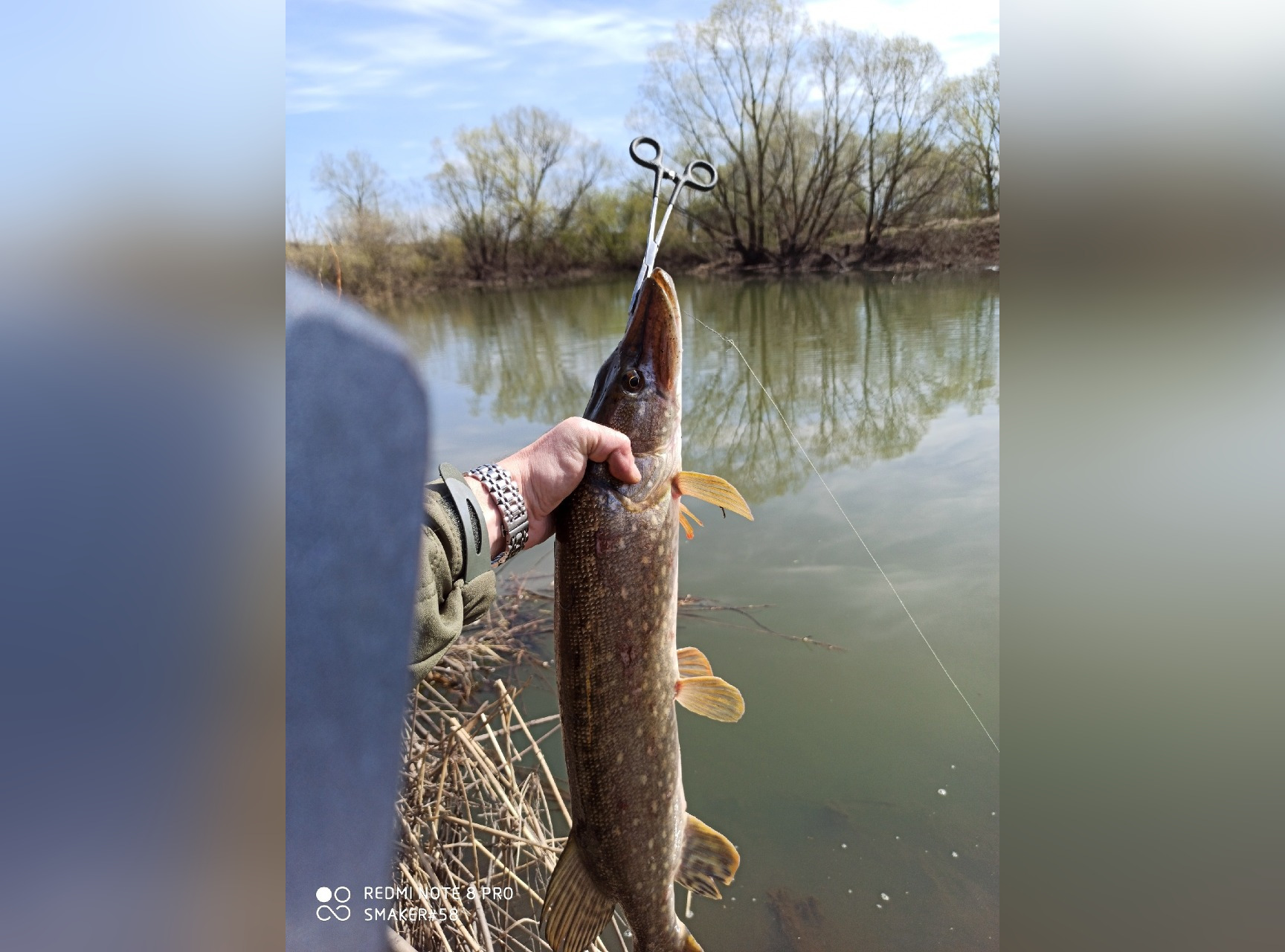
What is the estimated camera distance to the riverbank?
246cm

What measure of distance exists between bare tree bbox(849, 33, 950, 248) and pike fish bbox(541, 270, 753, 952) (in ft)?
5.81

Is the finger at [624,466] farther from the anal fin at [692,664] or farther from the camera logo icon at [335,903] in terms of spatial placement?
the camera logo icon at [335,903]

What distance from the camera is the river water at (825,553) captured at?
2387 millimetres

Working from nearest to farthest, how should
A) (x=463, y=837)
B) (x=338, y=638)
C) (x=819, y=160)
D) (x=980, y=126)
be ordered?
(x=338, y=638) → (x=463, y=837) → (x=980, y=126) → (x=819, y=160)

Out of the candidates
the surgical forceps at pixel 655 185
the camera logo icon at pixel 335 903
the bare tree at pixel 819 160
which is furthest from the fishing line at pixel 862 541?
the camera logo icon at pixel 335 903

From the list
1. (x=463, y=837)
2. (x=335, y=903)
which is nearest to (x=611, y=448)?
(x=335, y=903)

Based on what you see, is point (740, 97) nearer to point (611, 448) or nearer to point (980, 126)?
point (980, 126)

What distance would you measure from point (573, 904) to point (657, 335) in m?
0.75

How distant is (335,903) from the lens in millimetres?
1685

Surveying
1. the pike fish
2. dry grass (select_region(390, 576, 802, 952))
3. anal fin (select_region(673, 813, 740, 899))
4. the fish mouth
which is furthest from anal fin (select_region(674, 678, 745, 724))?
dry grass (select_region(390, 576, 802, 952))

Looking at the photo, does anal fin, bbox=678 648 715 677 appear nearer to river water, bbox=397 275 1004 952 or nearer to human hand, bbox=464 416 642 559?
human hand, bbox=464 416 642 559
